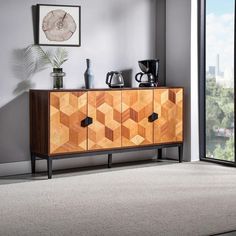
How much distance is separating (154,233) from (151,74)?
9.10 feet

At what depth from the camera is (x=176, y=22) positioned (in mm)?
5832

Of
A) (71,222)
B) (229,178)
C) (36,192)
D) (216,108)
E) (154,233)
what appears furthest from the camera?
(216,108)

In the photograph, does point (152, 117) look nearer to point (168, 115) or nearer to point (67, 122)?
point (168, 115)

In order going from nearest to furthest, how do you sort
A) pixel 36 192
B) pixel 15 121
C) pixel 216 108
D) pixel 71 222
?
1. pixel 71 222
2. pixel 36 192
3. pixel 15 121
4. pixel 216 108

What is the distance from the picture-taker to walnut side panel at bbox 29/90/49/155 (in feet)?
15.9

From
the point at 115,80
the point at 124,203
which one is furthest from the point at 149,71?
the point at 124,203

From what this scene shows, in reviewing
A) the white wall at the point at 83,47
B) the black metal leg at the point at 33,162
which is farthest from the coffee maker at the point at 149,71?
the black metal leg at the point at 33,162

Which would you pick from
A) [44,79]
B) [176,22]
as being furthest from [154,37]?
[44,79]

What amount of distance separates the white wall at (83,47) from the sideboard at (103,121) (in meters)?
0.17

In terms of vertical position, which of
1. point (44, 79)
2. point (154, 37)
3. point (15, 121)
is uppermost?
point (154, 37)

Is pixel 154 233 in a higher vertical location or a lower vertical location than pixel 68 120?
lower

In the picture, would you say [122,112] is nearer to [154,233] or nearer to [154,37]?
[154,37]

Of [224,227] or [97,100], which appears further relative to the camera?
[97,100]

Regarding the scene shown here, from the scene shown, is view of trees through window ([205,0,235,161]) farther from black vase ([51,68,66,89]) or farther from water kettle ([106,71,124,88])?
black vase ([51,68,66,89])
